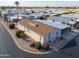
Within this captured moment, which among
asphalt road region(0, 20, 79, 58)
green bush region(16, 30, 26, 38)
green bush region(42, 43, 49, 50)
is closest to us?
asphalt road region(0, 20, 79, 58)

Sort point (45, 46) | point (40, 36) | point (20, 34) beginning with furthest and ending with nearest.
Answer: point (20, 34), point (40, 36), point (45, 46)

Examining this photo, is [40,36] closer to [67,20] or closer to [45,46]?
[45,46]

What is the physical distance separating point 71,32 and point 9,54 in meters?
5.47

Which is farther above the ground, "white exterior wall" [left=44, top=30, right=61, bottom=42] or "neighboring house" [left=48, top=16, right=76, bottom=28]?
"neighboring house" [left=48, top=16, right=76, bottom=28]

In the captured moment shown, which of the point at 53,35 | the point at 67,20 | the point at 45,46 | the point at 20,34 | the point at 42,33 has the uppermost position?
the point at 67,20

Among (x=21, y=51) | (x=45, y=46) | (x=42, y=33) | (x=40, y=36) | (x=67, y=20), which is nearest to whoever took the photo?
(x=45, y=46)

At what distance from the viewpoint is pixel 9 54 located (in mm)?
10156

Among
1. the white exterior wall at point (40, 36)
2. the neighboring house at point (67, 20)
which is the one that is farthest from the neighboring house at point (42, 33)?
the neighboring house at point (67, 20)

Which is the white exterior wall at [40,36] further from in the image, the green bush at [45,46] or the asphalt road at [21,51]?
the asphalt road at [21,51]

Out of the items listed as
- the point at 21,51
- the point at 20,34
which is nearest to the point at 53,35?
the point at 21,51

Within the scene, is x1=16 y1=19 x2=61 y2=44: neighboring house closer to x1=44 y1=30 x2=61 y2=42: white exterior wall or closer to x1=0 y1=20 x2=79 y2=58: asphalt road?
x1=44 y1=30 x2=61 y2=42: white exterior wall

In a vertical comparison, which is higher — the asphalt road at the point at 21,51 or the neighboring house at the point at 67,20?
the neighboring house at the point at 67,20

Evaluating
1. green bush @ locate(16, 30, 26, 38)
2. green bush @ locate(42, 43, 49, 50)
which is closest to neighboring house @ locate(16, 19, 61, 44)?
green bush @ locate(42, 43, 49, 50)

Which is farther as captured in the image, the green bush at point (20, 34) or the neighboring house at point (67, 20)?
the neighboring house at point (67, 20)
